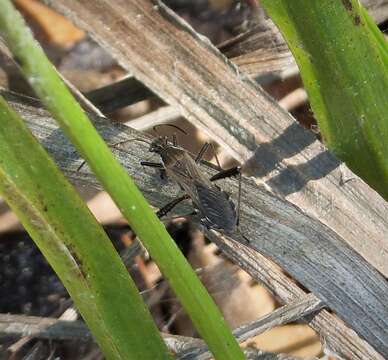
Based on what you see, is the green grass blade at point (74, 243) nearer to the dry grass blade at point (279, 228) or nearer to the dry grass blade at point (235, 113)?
the dry grass blade at point (279, 228)

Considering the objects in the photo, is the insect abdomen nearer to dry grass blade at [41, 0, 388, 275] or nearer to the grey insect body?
the grey insect body

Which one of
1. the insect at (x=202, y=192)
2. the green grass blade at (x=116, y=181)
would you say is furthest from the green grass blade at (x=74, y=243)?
the insect at (x=202, y=192)

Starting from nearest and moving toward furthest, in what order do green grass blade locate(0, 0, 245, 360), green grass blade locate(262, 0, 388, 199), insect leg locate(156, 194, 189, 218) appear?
green grass blade locate(0, 0, 245, 360) → green grass blade locate(262, 0, 388, 199) → insect leg locate(156, 194, 189, 218)

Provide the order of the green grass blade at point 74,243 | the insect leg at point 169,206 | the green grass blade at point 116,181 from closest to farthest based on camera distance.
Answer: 1. the green grass blade at point 116,181
2. the green grass blade at point 74,243
3. the insect leg at point 169,206

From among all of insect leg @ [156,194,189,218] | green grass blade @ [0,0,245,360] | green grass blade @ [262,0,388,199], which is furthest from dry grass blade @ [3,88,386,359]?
green grass blade @ [0,0,245,360]

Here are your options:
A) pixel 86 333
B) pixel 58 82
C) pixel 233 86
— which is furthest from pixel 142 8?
pixel 58 82
